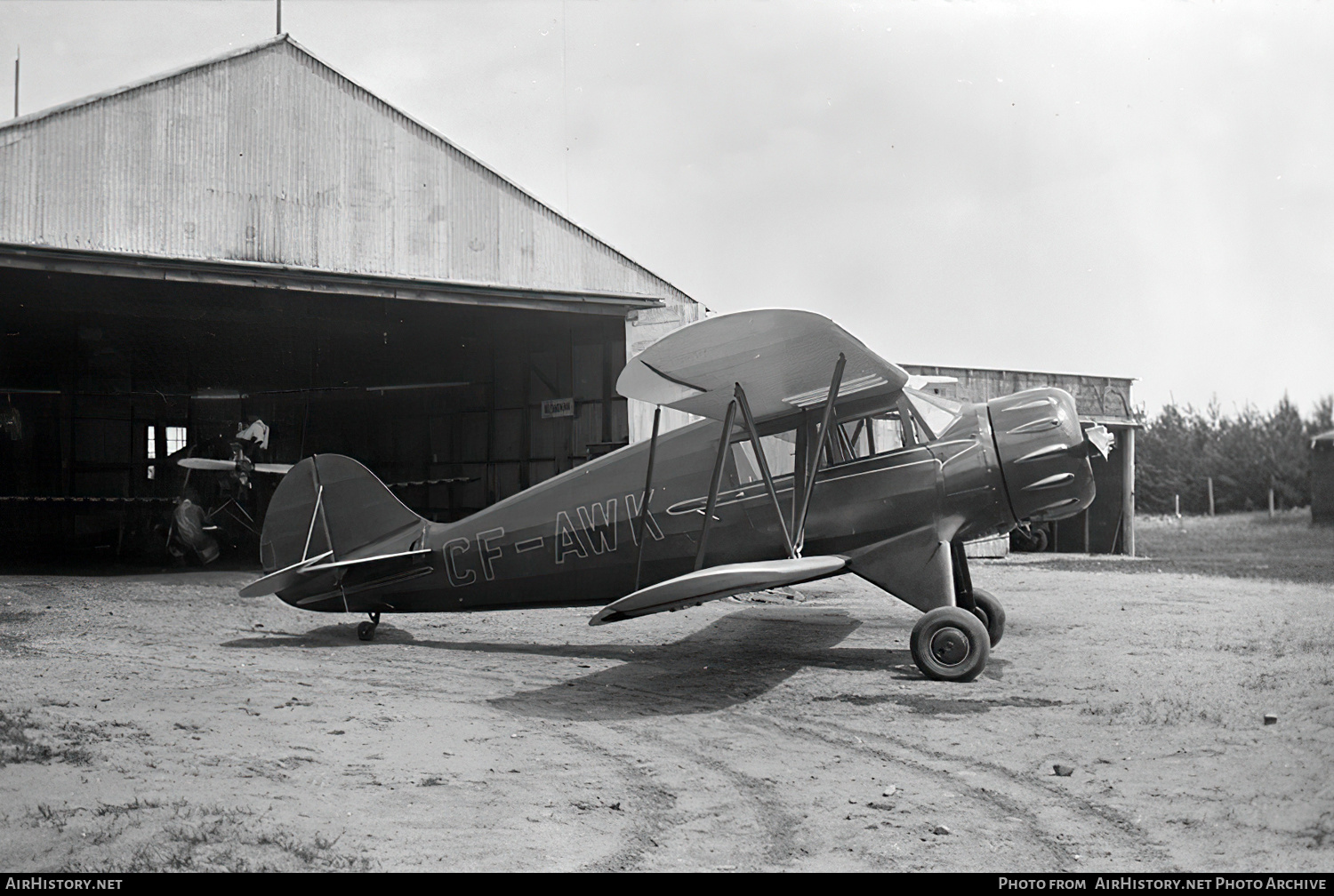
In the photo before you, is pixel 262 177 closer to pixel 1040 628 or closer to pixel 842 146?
pixel 842 146

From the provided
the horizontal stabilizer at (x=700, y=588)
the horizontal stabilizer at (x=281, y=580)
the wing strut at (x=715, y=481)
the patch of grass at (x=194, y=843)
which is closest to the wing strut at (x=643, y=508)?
the wing strut at (x=715, y=481)

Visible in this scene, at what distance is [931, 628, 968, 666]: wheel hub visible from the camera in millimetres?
7211

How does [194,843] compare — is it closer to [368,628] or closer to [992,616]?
[368,628]

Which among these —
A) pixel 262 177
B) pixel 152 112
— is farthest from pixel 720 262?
pixel 152 112

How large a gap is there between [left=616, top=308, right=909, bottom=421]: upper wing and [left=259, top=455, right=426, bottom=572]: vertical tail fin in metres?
2.89

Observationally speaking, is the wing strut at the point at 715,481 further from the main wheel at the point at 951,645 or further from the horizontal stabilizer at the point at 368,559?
the horizontal stabilizer at the point at 368,559

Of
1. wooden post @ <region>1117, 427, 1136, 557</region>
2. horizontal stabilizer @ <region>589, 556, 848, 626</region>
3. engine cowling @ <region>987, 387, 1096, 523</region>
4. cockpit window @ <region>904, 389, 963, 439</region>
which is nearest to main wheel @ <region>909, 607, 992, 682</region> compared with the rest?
engine cowling @ <region>987, 387, 1096, 523</region>

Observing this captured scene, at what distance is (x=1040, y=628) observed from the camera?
10047mm

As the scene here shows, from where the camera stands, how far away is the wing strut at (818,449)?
729 cm

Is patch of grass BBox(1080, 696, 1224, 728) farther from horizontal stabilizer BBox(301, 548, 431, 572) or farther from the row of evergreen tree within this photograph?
the row of evergreen tree

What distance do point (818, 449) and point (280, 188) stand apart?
968 cm

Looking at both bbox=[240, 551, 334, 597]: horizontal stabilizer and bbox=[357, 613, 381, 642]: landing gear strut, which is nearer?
bbox=[240, 551, 334, 597]: horizontal stabilizer

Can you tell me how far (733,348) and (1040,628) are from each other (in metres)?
5.42

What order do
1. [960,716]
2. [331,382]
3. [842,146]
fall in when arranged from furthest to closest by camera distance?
[331,382] < [842,146] < [960,716]
